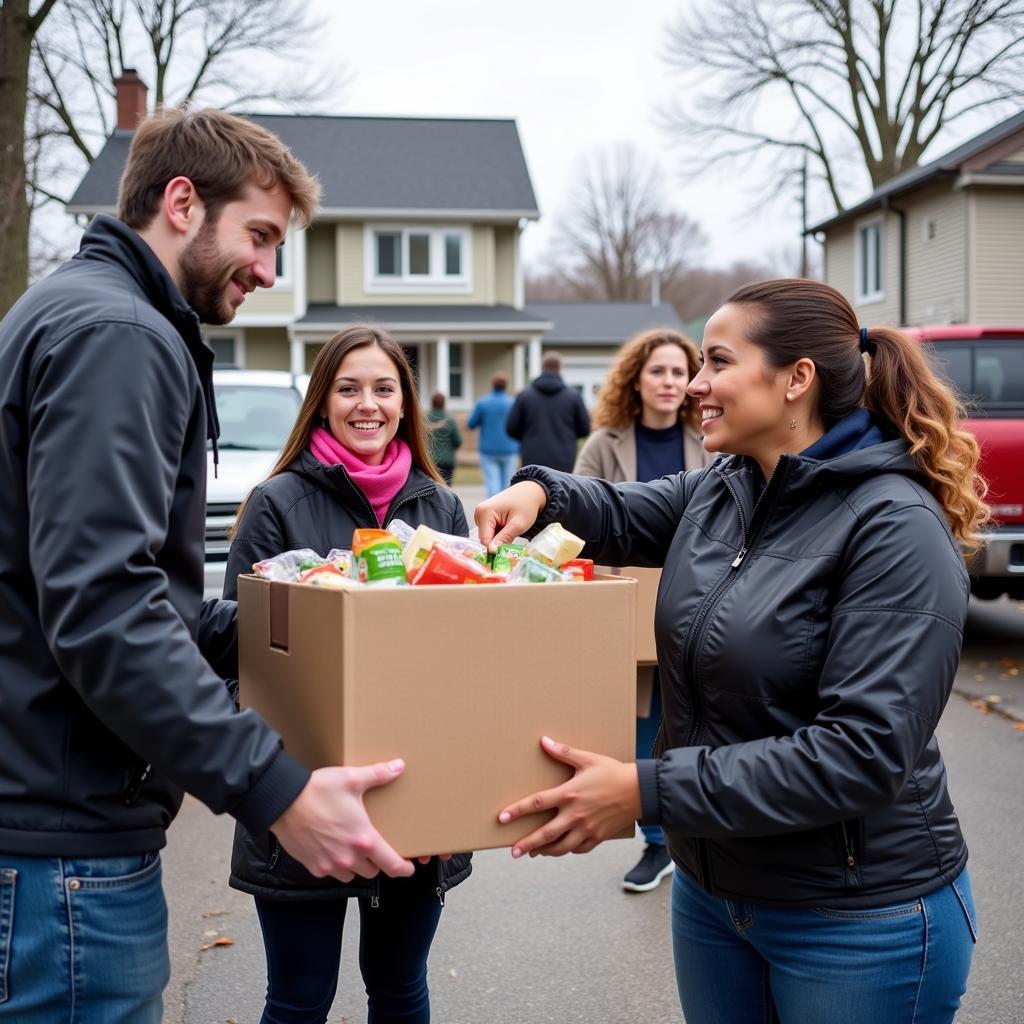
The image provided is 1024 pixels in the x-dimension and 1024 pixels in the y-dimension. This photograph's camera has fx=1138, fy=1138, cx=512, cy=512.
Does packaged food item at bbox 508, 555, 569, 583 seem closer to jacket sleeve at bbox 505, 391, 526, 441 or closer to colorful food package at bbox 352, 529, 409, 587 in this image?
colorful food package at bbox 352, 529, 409, 587

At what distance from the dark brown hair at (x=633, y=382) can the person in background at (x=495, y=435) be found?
403 inches

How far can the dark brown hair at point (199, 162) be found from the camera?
6.52 ft

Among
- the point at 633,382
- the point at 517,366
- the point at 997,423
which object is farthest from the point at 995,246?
the point at 633,382

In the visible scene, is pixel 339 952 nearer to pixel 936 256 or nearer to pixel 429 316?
pixel 936 256

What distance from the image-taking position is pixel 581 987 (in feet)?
12.3

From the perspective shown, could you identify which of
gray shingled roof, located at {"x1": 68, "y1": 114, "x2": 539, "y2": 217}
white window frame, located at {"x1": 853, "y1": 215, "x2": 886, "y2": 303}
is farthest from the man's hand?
gray shingled roof, located at {"x1": 68, "y1": 114, "x2": 539, "y2": 217}

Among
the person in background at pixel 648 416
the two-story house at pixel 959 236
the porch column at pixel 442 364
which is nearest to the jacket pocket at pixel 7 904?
the person in background at pixel 648 416

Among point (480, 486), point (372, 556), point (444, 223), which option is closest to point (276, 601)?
point (372, 556)

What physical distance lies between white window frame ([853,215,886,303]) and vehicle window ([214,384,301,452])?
19.3m

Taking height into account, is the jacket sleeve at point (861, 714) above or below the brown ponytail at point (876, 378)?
below

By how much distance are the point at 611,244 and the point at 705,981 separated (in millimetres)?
62399

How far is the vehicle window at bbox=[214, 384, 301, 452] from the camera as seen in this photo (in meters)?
9.06

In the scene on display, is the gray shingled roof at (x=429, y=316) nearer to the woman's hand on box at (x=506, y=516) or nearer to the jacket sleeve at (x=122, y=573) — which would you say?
the woman's hand on box at (x=506, y=516)

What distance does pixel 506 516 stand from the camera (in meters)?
2.42
